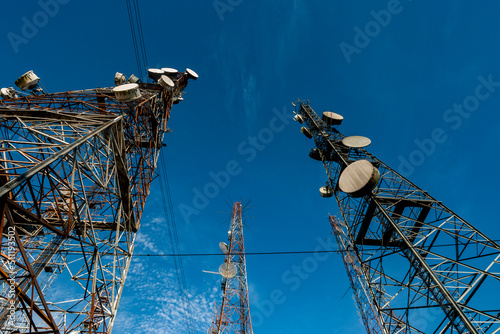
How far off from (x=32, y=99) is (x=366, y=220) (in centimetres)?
1717

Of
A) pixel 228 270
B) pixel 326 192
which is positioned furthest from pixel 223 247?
pixel 326 192

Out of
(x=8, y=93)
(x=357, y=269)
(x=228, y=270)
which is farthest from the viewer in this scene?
(x=357, y=269)

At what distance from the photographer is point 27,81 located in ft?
50.5

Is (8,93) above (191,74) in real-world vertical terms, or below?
below

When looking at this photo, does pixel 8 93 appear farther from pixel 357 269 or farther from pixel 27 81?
pixel 357 269

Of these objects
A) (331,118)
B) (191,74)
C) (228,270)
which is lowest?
(228,270)

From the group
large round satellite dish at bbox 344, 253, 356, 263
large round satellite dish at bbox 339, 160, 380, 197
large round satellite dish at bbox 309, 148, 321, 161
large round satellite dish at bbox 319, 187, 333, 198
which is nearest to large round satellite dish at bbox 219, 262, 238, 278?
large round satellite dish at bbox 319, 187, 333, 198

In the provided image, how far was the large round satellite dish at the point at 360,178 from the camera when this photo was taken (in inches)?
463

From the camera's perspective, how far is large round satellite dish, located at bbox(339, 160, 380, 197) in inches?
463

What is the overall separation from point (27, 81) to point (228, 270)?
18087mm

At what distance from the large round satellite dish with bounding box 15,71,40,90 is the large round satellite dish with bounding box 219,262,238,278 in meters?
17.5

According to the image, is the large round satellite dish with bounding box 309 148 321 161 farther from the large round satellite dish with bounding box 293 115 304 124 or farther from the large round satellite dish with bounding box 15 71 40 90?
the large round satellite dish with bounding box 15 71 40 90

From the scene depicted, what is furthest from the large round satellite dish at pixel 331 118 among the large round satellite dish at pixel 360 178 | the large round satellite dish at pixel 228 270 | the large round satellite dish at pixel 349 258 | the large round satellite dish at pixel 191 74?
the large round satellite dish at pixel 349 258

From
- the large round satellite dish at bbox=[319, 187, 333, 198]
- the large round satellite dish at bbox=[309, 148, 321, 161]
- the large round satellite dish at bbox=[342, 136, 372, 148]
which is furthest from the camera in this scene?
the large round satellite dish at bbox=[309, 148, 321, 161]
